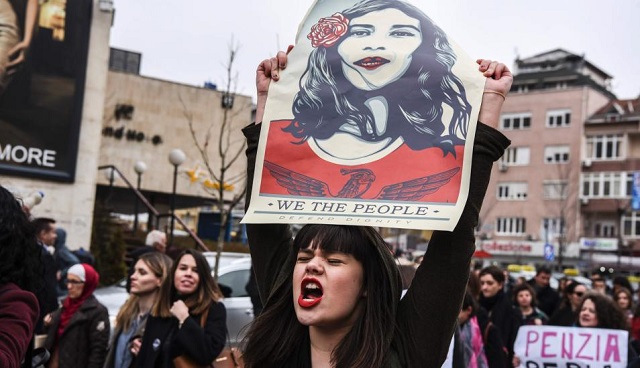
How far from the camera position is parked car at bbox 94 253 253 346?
11.5 meters

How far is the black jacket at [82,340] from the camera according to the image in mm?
6285

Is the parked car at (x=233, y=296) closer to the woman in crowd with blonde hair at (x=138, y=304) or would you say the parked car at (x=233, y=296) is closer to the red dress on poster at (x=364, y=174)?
the woman in crowd with blonde hair at (x=138, y=304)

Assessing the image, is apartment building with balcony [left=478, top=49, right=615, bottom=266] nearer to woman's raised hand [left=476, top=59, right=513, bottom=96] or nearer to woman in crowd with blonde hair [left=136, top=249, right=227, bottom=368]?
woman in crowd with blonde hair [left=136, top=249, right=227, bottom=368]

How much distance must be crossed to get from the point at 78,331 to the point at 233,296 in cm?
562

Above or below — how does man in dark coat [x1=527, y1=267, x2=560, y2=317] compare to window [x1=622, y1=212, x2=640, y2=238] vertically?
below

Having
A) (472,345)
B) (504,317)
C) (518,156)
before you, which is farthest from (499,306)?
(518,156)

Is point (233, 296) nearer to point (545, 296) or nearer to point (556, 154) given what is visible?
point (545, 296)

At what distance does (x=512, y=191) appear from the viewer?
64125mm

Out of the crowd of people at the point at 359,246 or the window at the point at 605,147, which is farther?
the window at the point at 605,147

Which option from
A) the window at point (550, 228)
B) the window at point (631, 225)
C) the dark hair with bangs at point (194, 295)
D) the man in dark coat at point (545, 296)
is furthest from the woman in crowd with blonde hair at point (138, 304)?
the window at point (631, 225)

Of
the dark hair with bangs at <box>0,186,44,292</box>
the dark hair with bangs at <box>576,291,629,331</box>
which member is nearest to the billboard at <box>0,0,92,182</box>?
the dark hair with bangs at <box>576,291,629,331</box>

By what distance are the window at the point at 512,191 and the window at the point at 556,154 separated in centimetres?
270

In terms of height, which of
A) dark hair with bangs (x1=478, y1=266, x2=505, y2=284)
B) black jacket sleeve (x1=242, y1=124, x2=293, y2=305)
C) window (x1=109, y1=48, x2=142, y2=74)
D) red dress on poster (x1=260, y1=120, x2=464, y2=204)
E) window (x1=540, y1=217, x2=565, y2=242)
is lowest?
dark hair with bangs (x1=478, y1=266, x2=505, y2=284)

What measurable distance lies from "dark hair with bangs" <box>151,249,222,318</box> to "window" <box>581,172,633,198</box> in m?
57.6
